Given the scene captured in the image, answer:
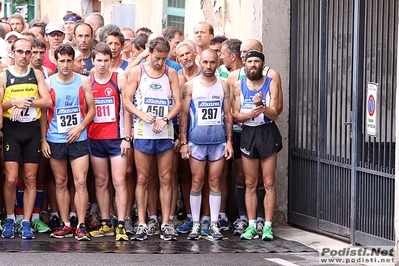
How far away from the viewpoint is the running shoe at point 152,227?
11294 mm

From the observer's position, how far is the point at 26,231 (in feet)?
35.9

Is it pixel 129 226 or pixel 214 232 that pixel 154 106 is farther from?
pixel 214 232

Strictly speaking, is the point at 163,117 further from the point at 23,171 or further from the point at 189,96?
the point at 23,171

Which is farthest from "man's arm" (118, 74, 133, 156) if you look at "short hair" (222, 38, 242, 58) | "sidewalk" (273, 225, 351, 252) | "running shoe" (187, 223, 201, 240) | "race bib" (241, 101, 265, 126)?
"sidewalk" (273, 225, 351, 252)

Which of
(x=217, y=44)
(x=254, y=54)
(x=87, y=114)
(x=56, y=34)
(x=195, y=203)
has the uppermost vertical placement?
(x=56, y=34)

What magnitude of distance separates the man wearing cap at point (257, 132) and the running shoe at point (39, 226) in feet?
6.80

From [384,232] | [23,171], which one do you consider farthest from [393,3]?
[23,171]

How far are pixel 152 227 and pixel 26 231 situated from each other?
1331 mm

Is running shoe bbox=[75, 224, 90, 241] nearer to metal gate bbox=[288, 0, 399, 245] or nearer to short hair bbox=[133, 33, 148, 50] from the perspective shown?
metal gate bbox=[288, 0, 399, 245]

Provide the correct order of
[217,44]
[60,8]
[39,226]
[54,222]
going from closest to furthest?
[39,226], [54,222], [217,44], [60,8]

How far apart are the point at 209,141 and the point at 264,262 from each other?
1.86 metres

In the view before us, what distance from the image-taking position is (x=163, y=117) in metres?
11.1

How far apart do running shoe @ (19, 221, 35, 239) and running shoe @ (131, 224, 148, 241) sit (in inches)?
40.7

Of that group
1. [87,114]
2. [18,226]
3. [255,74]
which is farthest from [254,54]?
[18,226]
